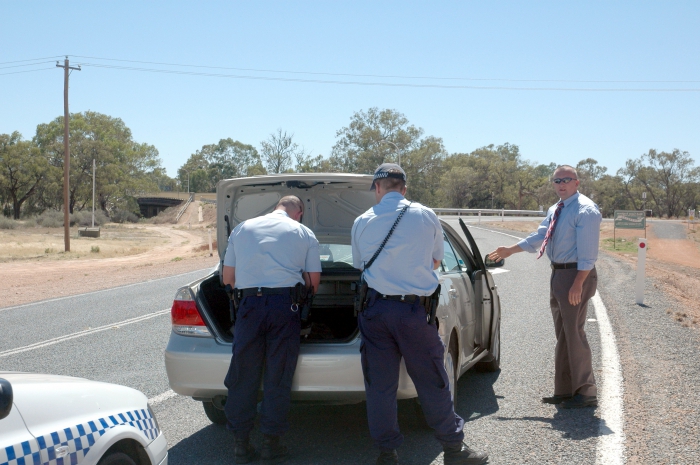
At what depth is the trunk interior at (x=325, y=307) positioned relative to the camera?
4.91 meters

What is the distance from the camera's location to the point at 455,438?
427cm

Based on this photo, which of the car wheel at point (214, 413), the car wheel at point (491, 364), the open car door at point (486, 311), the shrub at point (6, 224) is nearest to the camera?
the car wheel at point (214, 413)

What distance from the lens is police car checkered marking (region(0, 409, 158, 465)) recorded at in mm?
2402

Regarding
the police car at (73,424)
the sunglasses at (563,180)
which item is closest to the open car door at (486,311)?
the sunglasses at (563,180)

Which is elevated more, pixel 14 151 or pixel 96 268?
pixel 14 151

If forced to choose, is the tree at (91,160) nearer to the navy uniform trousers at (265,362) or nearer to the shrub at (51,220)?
the shrub at (51,220)

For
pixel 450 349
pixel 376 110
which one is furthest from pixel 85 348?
pixel 376 110

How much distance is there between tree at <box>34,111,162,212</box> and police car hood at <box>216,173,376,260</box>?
81.1m

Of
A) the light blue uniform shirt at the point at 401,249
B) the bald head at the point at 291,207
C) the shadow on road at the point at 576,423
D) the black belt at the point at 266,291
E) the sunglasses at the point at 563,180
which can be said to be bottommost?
the shadow on road at the point at 576,423

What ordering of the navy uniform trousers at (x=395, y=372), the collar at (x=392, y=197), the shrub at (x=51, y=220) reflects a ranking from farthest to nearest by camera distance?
the shrub at (x=51, y=220)
the collar at (x=392, y=197)
the navy uniform trousers at (x=395, y=372)

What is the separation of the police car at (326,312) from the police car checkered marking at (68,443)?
138cm

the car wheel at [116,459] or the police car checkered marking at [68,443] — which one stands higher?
the police car checkered marking at [68,443]

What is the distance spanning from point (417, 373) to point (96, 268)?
24.8 meters

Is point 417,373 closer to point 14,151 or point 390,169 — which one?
point 390,169
